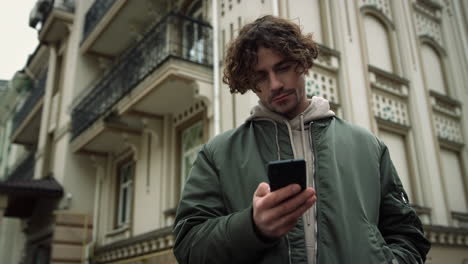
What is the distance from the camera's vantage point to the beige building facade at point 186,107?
8.88m

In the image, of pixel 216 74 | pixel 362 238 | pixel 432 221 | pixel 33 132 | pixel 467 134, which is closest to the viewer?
pixel 362 238

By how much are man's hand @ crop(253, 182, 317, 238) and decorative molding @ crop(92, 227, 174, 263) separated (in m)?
7.45

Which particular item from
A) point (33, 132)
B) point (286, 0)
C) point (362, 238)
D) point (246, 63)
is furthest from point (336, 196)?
point (33, 132)

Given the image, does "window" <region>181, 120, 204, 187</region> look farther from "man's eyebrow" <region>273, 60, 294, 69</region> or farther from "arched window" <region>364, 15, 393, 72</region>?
"man's eyebrow" <region>273, 60, 294, 69</region>

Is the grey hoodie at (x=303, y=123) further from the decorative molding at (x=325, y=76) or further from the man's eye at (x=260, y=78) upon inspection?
the decorative molding at (x=325, y=76)

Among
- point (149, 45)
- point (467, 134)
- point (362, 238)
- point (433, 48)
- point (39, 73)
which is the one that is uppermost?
point (39, 73)

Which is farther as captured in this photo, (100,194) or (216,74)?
(100,194)

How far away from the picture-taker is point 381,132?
9.65 meters

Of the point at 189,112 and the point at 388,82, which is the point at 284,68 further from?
the point at 388,82

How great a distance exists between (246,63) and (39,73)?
21406 mm

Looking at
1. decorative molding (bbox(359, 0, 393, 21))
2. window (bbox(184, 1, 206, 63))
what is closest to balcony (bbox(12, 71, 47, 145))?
window (bbox(184, 1, 206, 63))

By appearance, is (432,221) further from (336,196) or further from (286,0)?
(336,196)

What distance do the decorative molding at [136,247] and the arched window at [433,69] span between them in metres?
7.79

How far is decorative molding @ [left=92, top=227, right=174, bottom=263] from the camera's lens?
889 centimetres
